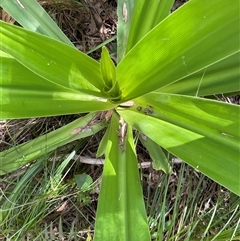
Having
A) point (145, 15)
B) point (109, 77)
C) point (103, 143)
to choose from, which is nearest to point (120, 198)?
point (103, 143)

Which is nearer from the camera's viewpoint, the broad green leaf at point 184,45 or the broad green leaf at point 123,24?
the broad green leaf at point 184,45

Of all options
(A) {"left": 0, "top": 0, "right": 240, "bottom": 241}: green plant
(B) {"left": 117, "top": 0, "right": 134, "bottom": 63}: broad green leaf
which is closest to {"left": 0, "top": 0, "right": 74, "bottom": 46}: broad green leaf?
(A) {"left": 0, "top": 0, "right": 240, "bottom": 241}: green plant

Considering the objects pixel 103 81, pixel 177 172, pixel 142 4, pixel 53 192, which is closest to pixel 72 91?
pixel 103 81

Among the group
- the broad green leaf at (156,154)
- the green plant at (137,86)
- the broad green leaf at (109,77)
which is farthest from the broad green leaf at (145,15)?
the broad green leaf at (156,154)

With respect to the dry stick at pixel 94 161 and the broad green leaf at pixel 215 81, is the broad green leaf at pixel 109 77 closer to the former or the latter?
the broad green leaf at pixel 215 81

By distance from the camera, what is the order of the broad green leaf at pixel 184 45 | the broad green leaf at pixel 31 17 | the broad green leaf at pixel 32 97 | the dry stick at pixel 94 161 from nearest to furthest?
the broad green leaf at pixel 184 45 → the broad green leaf at pixel 32 97 → the broad green leaf at pixel 31 17 → the dry stick at pixel 94 161

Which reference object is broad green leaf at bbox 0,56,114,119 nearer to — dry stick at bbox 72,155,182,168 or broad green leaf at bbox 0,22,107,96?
broad green leaf at bbox 0,22,107,96

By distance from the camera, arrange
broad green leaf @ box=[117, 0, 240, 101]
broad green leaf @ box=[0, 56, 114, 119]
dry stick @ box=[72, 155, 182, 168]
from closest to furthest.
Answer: broad green leaf @ box=[117, 0, 240, 101] → broad green leaf @ box=[0, 56, 114, 119] → dry stick @ box=[72, 155, 182, 168]
